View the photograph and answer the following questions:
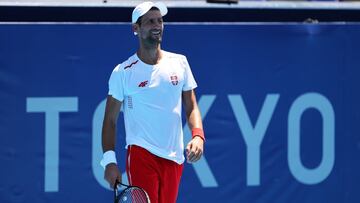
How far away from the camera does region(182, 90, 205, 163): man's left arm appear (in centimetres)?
503

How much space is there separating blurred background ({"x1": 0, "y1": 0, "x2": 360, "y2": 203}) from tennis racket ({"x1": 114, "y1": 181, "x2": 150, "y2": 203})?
1.89 m

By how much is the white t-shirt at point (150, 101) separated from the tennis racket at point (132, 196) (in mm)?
444

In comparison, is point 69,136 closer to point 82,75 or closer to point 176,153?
point 82,75

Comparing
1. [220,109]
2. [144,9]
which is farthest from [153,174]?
[220,109]

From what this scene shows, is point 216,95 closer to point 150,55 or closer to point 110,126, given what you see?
point 150,55

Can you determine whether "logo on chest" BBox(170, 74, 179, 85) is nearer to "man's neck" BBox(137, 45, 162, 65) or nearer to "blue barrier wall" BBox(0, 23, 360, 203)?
"man's neck" BBox(137, 45, 162, 65)

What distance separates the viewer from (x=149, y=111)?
5.26 m

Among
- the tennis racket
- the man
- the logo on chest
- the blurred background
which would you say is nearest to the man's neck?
the man

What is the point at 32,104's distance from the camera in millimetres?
6574

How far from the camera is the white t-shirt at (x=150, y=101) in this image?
5.26m

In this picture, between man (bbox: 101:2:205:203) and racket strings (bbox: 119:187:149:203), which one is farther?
man (bbox: 101:2:205:203)

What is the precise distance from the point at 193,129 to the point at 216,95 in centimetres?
181

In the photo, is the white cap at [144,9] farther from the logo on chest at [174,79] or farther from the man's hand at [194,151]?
the man's hand at [194,151]

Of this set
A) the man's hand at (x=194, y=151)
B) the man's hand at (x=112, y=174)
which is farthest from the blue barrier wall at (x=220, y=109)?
the man's hand at (x=194, y=151)
